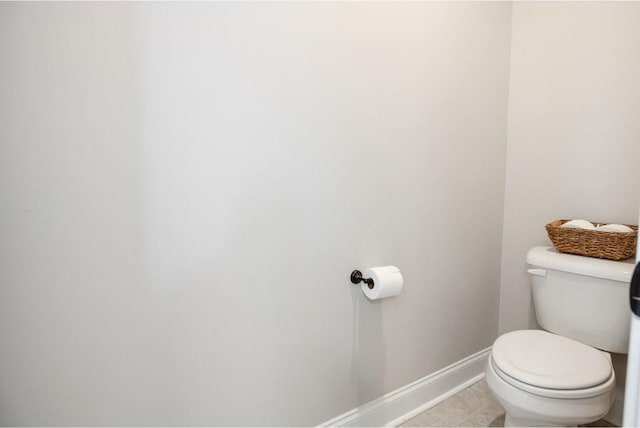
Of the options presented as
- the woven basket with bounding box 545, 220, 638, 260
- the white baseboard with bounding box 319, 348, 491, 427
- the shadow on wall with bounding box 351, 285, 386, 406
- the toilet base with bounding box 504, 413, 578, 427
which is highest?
the woven basket with bounding box 545, 220, 638, 260

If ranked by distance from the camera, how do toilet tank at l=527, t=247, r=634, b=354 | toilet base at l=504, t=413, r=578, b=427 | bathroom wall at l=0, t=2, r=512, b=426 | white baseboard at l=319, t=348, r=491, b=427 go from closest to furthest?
bathroom wall at l=0, t=2, r=512, b=426, toilet base at l=504, t=413, r=578, b=427, toilet tank at l=527, t=247, r=634, b=354, white baseboard at l=319, t=348, r=491, b=427

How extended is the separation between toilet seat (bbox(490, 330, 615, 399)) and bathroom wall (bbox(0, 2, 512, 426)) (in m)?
0.40

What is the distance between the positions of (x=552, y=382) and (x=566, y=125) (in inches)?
47.9

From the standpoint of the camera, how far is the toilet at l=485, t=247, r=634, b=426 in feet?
3.79

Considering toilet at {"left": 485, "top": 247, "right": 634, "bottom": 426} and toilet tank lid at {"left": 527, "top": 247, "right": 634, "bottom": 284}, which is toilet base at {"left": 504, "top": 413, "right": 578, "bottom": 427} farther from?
toilet tank lid at {"left": 527, "top": 247, "right": 634, "bottom": 284}

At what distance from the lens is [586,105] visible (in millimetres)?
1646

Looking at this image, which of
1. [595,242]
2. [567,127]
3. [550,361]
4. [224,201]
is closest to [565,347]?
[550,361]

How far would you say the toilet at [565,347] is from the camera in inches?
45.5

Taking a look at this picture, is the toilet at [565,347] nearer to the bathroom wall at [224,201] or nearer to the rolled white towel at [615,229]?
the rolled white towel at [615,229]

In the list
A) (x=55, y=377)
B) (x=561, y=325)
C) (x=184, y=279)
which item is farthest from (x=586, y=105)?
(x=55, y=377)

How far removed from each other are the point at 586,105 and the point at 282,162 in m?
1.49

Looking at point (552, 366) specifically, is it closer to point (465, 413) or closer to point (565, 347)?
point (565, 347)

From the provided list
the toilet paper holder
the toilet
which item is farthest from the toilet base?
the toilet paper holder

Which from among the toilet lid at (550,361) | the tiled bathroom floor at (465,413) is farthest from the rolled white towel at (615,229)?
the tiled bathroom floor at (465,413)
